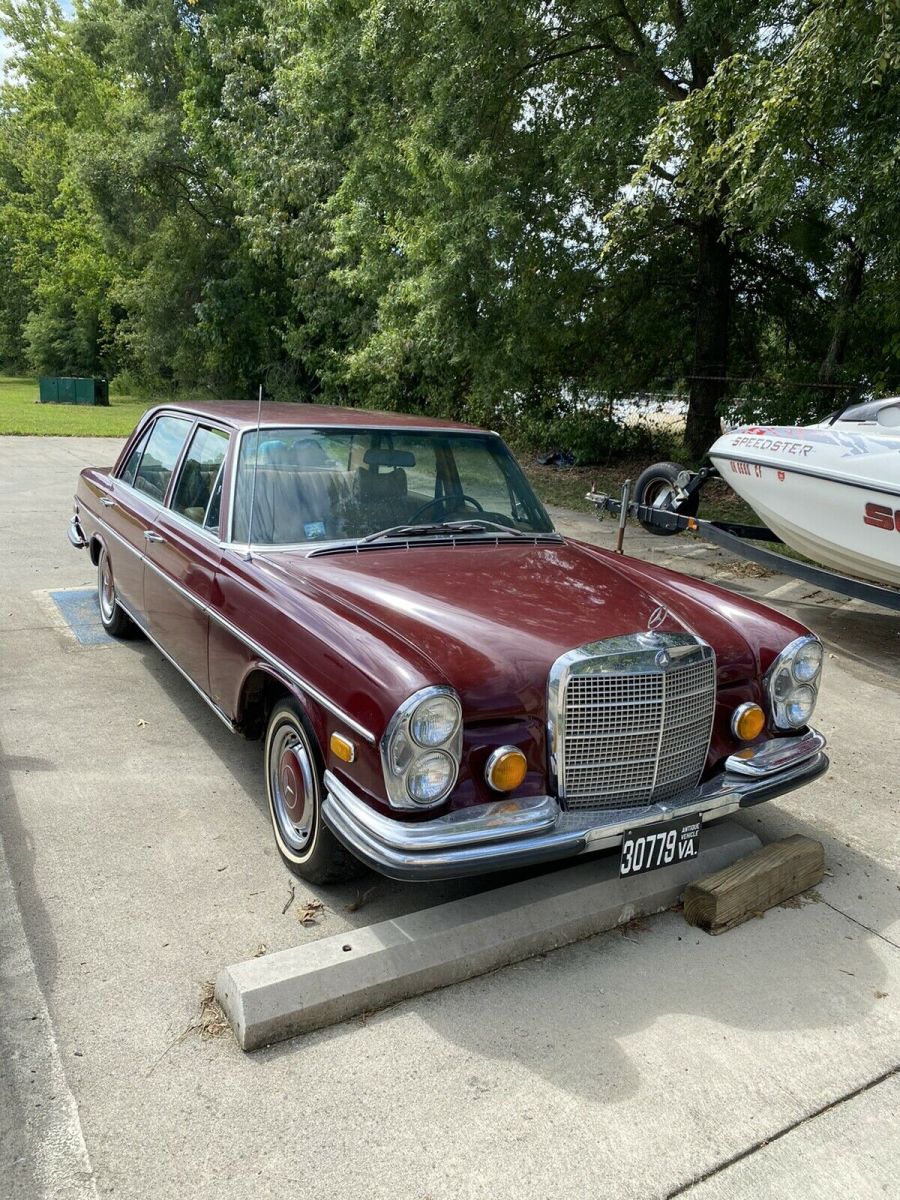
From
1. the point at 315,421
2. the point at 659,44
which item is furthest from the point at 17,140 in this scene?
the point at 315,421

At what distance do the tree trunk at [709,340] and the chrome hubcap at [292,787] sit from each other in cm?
1125

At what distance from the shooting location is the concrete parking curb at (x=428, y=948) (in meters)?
2.62

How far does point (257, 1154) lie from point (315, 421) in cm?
302

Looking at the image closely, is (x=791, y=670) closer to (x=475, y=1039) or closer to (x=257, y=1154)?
(x=475, y=1039)

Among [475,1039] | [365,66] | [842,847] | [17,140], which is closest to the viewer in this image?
[475,1039]

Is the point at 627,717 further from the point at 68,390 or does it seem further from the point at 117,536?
the point at 68,390

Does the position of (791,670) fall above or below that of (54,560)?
above

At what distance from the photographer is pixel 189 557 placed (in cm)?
423

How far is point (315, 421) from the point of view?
430cm

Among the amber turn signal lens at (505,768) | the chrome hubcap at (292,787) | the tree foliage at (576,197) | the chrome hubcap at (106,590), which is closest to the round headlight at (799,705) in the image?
the amber turn signal lens at (505,768)

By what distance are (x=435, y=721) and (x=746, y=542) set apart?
5316 mm

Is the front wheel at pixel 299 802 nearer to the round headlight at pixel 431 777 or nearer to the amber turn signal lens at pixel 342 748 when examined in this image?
the amber turn signal lens at pixel 342 748

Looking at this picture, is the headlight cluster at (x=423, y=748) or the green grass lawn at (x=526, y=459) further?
the green grass lawn at (x=526, y=459)

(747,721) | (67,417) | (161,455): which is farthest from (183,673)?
(67,417)
